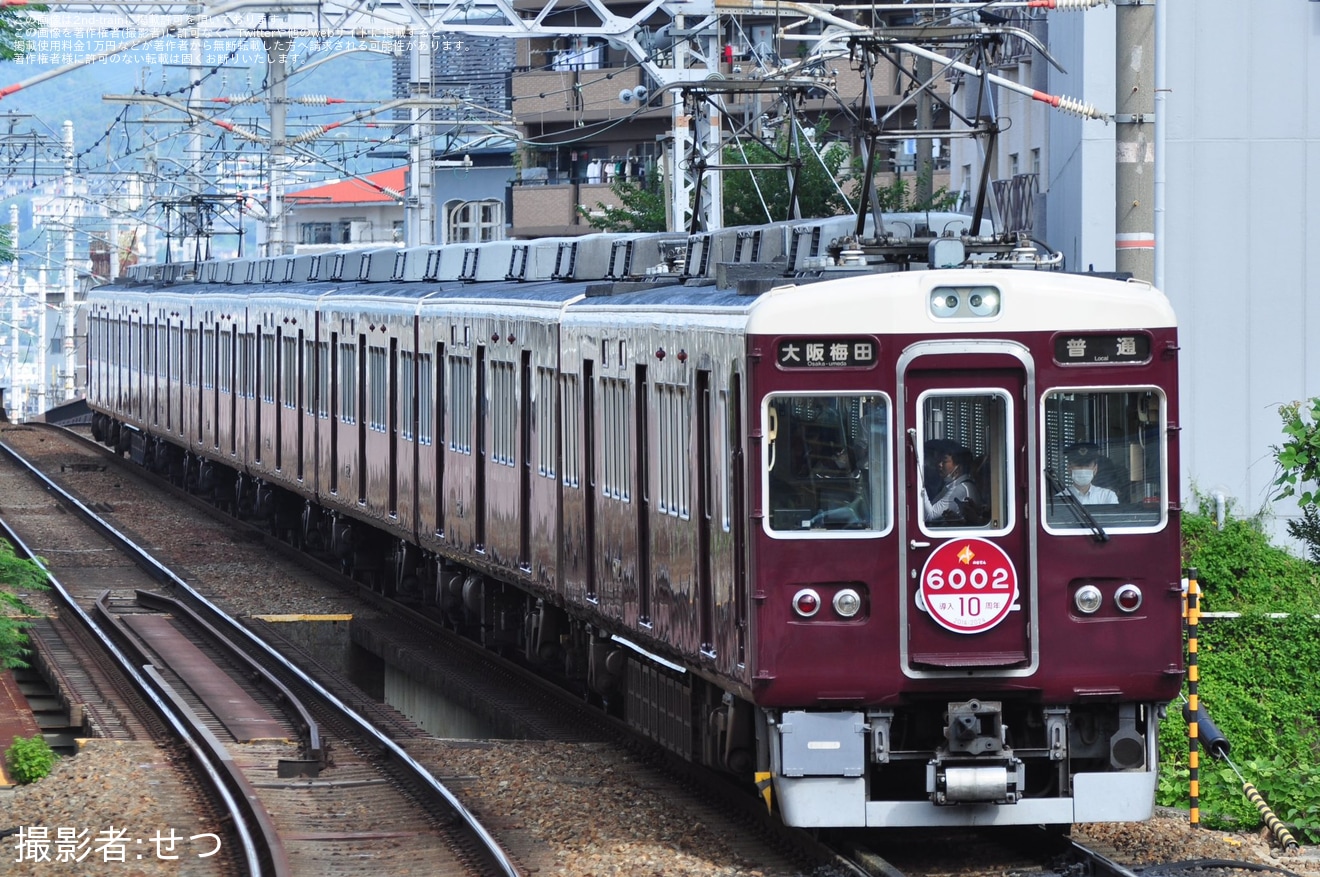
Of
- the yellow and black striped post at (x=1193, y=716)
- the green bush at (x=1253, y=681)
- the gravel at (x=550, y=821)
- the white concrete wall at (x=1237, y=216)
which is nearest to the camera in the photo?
the gravel at (x=550, y=821)

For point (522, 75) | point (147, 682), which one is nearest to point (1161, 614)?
point (147, 682)

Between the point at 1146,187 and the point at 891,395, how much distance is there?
3.52 metres

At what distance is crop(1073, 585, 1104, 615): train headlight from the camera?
30.3 feet

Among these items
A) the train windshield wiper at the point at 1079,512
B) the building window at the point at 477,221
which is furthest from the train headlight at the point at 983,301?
the building window at the point at 477,221

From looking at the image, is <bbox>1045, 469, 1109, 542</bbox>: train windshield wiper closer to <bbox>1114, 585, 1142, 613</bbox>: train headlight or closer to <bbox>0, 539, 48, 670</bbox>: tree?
<bbox>1114, 585, 1142, 613</bbox>: train headlight

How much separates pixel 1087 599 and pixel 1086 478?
47 centimetres

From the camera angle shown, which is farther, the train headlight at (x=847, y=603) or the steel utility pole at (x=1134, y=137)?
the steel utility pole at (x=1134, y=137)

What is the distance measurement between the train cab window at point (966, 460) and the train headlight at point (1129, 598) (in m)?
0.55

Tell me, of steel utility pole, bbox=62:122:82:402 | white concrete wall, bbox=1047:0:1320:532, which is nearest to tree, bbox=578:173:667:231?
white concrete wall, bbox=1047:0:1320:532

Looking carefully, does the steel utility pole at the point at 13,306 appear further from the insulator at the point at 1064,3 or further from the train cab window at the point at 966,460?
the train cab window at the point at 966,460

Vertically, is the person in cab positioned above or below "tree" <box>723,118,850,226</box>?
below

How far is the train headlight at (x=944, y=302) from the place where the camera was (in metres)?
9.20

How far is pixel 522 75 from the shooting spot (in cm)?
5197

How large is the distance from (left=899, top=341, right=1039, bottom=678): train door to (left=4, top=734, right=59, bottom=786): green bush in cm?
504
